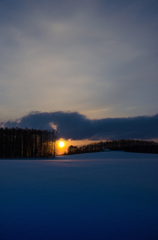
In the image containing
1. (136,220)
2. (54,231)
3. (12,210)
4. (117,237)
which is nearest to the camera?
(117,237)

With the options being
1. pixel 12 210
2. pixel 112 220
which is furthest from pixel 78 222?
pixel 12 210

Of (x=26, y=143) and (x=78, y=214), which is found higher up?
(x=26, y=143)

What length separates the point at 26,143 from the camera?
85.6 feet

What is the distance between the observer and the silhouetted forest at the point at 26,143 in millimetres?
25562

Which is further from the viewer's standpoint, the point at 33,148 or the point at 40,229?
the point at 33,148

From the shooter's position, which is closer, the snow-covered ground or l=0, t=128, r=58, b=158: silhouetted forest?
the snow-covered ground

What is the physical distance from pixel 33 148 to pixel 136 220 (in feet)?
81.0

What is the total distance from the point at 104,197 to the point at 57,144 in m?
22.9

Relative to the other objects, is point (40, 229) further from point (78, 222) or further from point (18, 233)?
point (78, 222)

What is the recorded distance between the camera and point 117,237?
9.21ft

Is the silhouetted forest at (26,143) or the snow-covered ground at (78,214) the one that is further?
the silhouetted forest at (26,143)

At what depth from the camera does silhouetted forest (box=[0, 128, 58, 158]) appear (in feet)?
83.9

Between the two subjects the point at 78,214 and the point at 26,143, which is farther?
the point at 26,143

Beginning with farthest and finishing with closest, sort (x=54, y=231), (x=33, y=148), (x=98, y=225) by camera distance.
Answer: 1. (x=33, y=148)
2. (x=98, y=225)
3. (x=54, y=231)
